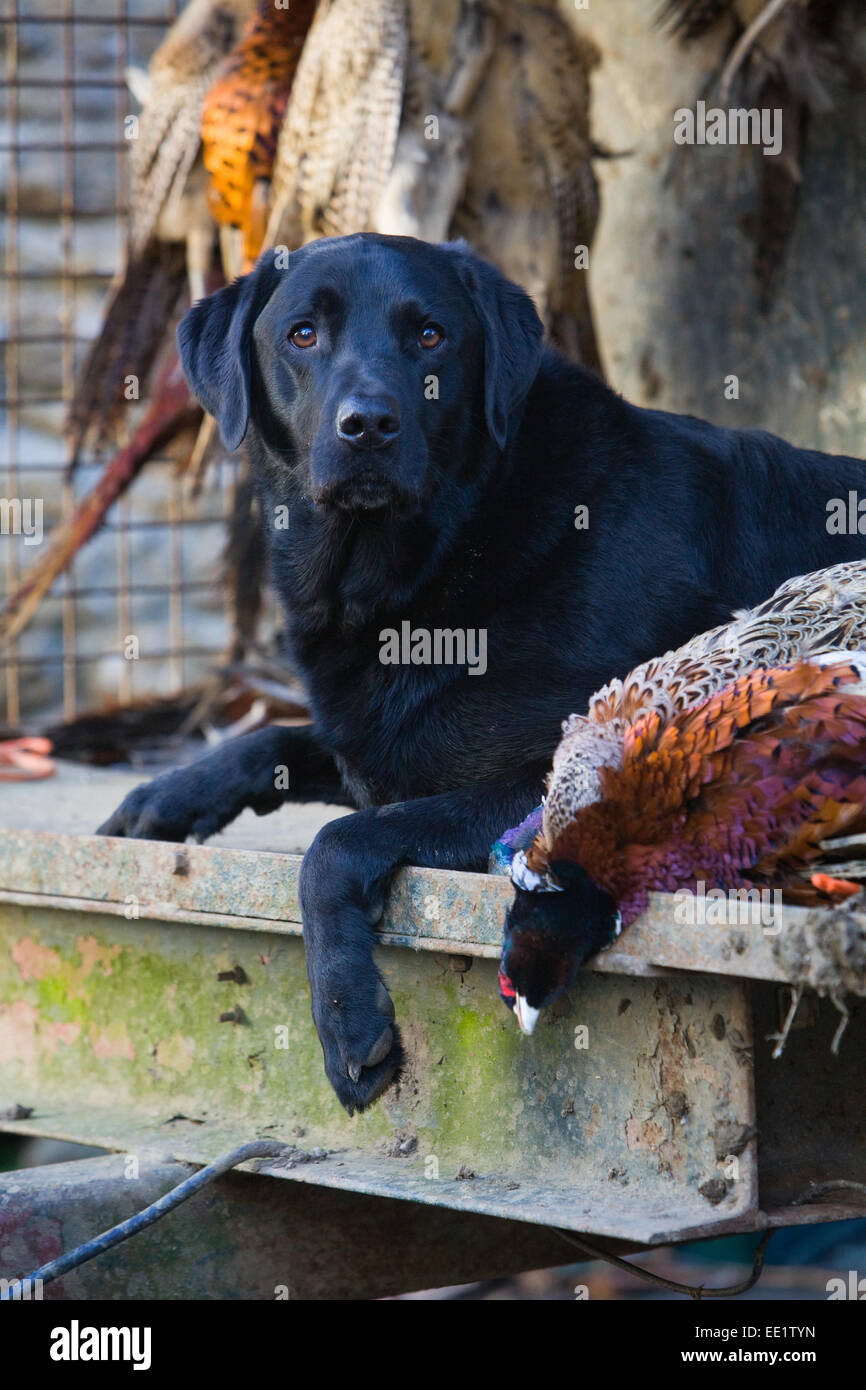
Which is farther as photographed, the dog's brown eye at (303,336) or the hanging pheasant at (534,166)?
the hanging pheasant at (534,166)

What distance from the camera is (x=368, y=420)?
8.61 ft

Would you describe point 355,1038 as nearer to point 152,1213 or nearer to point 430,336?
point 152,1213

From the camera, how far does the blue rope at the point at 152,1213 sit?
87.4 inches

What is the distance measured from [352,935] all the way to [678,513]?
3.44ft

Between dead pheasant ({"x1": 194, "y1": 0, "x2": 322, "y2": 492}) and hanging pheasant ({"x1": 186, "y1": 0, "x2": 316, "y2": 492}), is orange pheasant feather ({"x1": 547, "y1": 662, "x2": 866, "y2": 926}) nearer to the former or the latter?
dead pheasant ({"x1": 194, "y1": 0, "x2": 322, "y2": 492})

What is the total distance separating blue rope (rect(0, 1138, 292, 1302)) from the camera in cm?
222

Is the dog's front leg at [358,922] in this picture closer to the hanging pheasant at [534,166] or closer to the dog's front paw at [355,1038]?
the dog's front paw at [355,1038]

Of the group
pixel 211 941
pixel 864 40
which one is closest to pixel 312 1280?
pixel 211 941

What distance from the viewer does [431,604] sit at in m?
2.87
